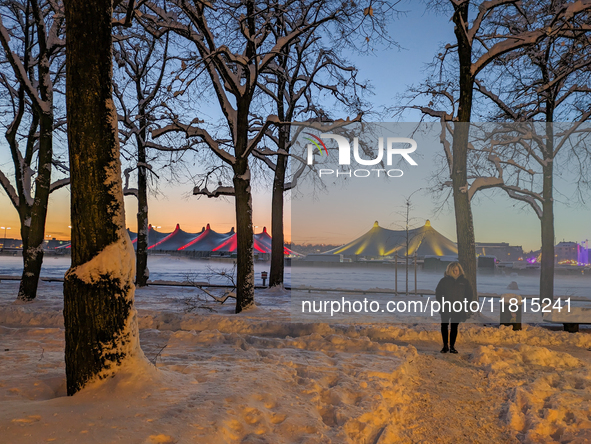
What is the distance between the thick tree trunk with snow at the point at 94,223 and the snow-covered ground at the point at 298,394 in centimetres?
32

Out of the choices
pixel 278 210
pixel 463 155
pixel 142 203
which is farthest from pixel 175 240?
pixel 463 155

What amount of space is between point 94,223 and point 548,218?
561 inches

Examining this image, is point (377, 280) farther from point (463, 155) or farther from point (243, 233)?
point (243, 233)

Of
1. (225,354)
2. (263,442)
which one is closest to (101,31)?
(263,442)

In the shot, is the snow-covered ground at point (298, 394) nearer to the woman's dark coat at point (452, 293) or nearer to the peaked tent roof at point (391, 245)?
the woman's dark coat at point (452, 293)

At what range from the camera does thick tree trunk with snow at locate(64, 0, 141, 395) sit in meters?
4.05

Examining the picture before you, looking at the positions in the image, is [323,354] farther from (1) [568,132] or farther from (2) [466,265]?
(1) [568,132]

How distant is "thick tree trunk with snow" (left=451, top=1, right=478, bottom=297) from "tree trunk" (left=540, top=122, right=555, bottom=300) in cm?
488

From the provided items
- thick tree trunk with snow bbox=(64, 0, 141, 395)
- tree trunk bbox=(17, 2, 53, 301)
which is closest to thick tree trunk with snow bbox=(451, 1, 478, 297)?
thick tree trunk with snow bbox=(64, 0, 141, 395)

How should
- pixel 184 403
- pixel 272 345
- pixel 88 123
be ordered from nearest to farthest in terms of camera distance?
1. pixel 184 403
2. pixel 88 123
3. pixel 272 345

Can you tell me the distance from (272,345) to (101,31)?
212 inches

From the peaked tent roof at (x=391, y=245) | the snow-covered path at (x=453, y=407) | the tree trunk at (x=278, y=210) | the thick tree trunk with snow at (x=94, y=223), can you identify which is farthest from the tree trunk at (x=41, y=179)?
the peaked tent roof at (x=391, y=245)

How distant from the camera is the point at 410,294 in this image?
18.5 meters

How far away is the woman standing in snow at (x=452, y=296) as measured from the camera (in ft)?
25.5
